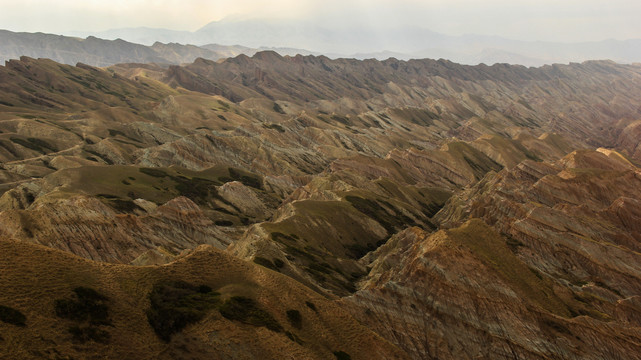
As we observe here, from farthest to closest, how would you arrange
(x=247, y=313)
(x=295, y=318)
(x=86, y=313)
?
(x=295, y=318) < (x=247, y=313) < (x=86, y=313)

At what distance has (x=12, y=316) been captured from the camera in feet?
108

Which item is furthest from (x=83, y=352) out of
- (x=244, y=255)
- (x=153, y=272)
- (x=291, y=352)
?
(x=244, y=255)

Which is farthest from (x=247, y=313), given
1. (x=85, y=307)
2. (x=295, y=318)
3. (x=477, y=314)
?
(x=477, y=314)

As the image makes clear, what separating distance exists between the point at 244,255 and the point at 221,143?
407ft

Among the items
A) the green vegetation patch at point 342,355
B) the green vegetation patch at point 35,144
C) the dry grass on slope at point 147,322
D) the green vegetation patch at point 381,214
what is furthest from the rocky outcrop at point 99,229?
the green vegetation patch at point 35,144

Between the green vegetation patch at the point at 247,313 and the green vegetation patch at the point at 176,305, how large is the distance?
1609mm

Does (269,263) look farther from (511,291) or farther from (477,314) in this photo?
(511,291)

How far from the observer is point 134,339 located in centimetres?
3722

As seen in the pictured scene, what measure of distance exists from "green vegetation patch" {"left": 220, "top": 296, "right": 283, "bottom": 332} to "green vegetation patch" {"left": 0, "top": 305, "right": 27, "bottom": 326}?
1766 cm

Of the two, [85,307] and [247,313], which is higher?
[85,307]

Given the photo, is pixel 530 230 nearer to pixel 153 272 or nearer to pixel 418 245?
pixel 418 245

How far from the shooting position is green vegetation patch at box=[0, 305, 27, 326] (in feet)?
107

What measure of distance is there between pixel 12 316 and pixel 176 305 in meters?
14.2

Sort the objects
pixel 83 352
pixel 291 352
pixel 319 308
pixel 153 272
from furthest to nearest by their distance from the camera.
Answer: pixel 319 308
pixel 153 272
pixel 291 352
pixel 83 352
